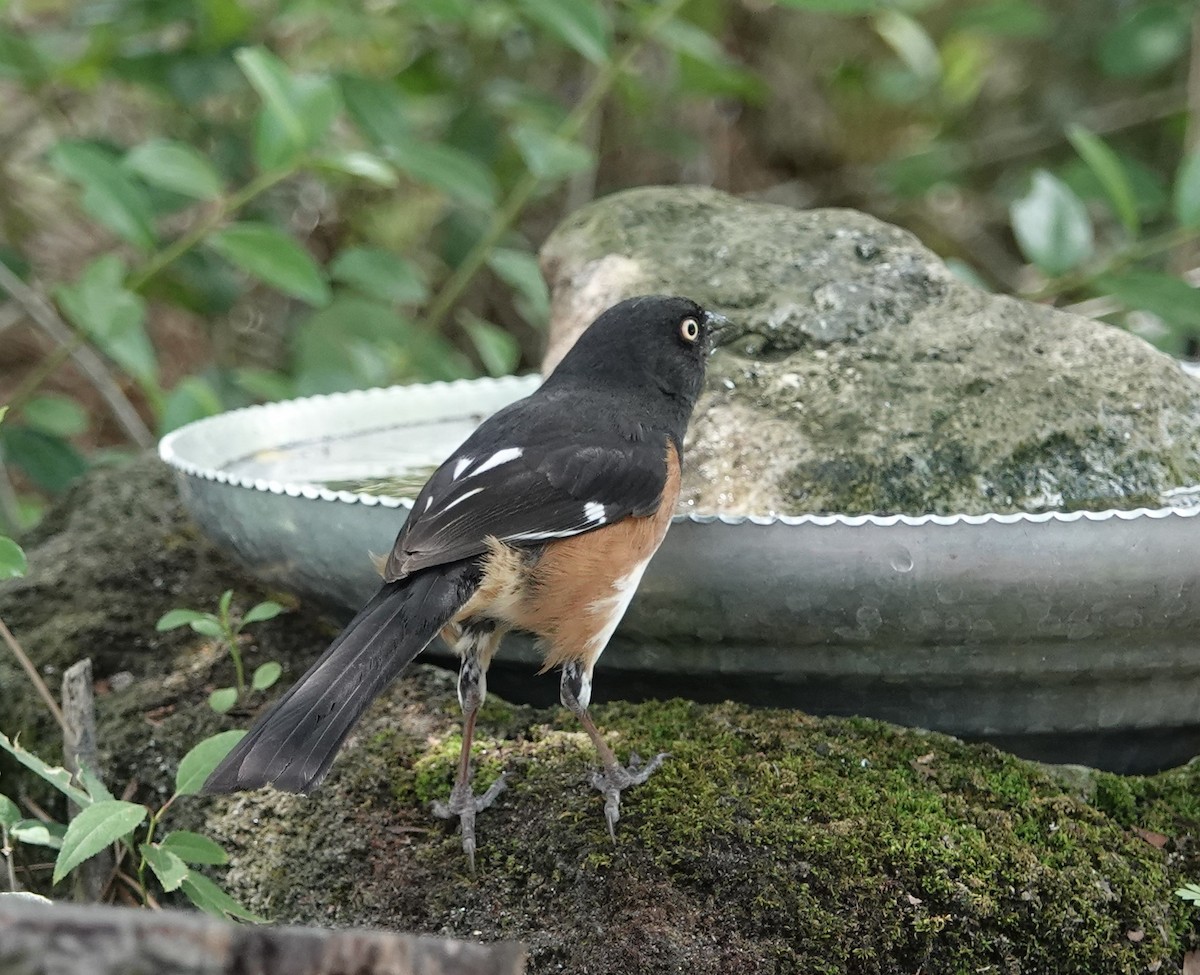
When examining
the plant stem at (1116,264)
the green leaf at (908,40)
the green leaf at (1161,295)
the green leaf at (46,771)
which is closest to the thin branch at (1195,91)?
the green leaf at (908,40)

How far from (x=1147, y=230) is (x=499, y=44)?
154 inches

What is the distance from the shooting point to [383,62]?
26.1 ft

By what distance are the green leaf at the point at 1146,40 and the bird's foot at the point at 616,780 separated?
512cm

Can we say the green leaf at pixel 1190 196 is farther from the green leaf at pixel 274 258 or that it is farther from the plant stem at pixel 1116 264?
the green leaf at pixel 274 258

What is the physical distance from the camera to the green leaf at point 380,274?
522 centimetres

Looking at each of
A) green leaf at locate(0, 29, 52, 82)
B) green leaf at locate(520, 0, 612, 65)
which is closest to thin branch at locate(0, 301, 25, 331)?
green leaf at locate(0, 29, 52, 82)

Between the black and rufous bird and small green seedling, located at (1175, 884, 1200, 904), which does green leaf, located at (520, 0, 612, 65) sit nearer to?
the black and rufous bird

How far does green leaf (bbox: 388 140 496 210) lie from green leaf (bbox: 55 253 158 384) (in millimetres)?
1057

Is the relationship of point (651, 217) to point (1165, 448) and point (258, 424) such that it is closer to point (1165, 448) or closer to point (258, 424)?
point (258, 424)

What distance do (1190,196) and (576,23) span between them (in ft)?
6.71

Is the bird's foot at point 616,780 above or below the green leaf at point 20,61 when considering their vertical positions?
→ below

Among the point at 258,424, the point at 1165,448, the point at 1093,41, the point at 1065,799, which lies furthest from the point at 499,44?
the point at 1065,799

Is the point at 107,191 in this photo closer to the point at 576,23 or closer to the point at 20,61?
the point at 20,61

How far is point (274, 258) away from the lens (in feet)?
14.3
